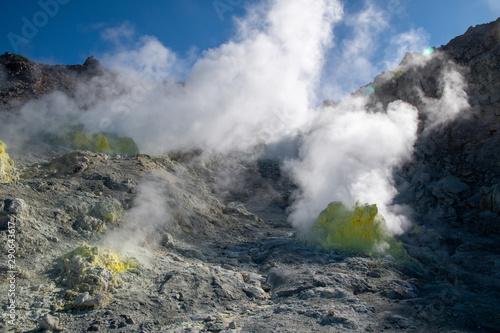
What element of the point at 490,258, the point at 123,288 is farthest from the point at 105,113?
the point at 490,258

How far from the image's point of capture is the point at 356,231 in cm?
727

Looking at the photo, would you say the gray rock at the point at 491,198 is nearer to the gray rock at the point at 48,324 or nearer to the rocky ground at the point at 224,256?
the rocky ground at the point at 224,256

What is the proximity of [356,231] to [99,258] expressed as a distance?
17.1ft

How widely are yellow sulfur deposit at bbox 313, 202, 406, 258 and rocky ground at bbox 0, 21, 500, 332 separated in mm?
379

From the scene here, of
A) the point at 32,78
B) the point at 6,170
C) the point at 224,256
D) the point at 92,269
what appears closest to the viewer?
the point at 92,269

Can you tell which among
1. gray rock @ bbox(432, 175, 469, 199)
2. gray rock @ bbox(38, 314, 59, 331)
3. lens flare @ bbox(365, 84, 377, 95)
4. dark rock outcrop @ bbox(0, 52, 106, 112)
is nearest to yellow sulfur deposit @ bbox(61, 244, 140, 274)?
gray rock @ bbox(38, 314, 59, 331)

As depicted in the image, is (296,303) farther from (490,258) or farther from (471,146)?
(471,146)

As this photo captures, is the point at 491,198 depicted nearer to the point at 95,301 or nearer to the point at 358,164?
the point at 358,164

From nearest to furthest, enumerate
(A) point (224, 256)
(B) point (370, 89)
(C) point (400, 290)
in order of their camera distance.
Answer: (C) point (400, 290), (A) point (224, 256), (B) point (370, 89)

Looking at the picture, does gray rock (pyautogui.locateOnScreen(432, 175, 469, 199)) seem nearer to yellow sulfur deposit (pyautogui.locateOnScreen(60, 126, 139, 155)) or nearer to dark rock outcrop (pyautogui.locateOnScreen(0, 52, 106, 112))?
yellow sulfur deposit (pyautogui.locateOnScreen(60, 126, 139, 155))

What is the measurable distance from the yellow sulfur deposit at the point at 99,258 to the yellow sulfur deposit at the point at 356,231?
4191 millimetres

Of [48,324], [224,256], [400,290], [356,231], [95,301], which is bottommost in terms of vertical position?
[48,324]

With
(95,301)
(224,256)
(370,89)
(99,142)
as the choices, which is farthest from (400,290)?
(370,89)

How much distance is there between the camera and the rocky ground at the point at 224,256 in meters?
4.09
